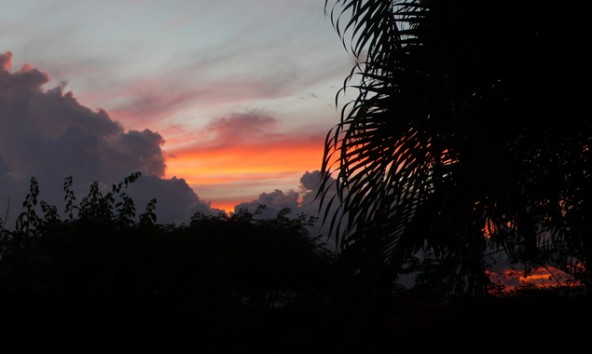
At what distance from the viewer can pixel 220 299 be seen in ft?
42.4

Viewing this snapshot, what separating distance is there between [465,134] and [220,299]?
265 inches

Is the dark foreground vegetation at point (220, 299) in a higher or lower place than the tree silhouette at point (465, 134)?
lower

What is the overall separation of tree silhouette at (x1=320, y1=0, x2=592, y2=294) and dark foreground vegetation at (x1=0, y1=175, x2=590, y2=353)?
875 mm

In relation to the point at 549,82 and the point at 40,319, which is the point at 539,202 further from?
the point at 40,319

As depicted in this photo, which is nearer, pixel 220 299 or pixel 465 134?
pixel 465 134

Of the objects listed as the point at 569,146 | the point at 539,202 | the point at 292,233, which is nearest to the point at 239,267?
the point at 292,233

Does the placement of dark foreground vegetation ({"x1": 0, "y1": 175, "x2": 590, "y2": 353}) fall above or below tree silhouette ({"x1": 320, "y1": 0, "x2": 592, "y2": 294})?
below

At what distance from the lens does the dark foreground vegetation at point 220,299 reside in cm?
955

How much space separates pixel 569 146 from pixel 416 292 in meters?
7.31

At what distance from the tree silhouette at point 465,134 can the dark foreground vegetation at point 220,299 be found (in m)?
0.88

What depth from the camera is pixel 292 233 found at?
1484cm

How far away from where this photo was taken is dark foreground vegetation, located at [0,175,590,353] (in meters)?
9.55

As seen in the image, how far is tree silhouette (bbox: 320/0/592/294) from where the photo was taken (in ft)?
27.6

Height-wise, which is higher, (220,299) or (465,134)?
(465,134)
